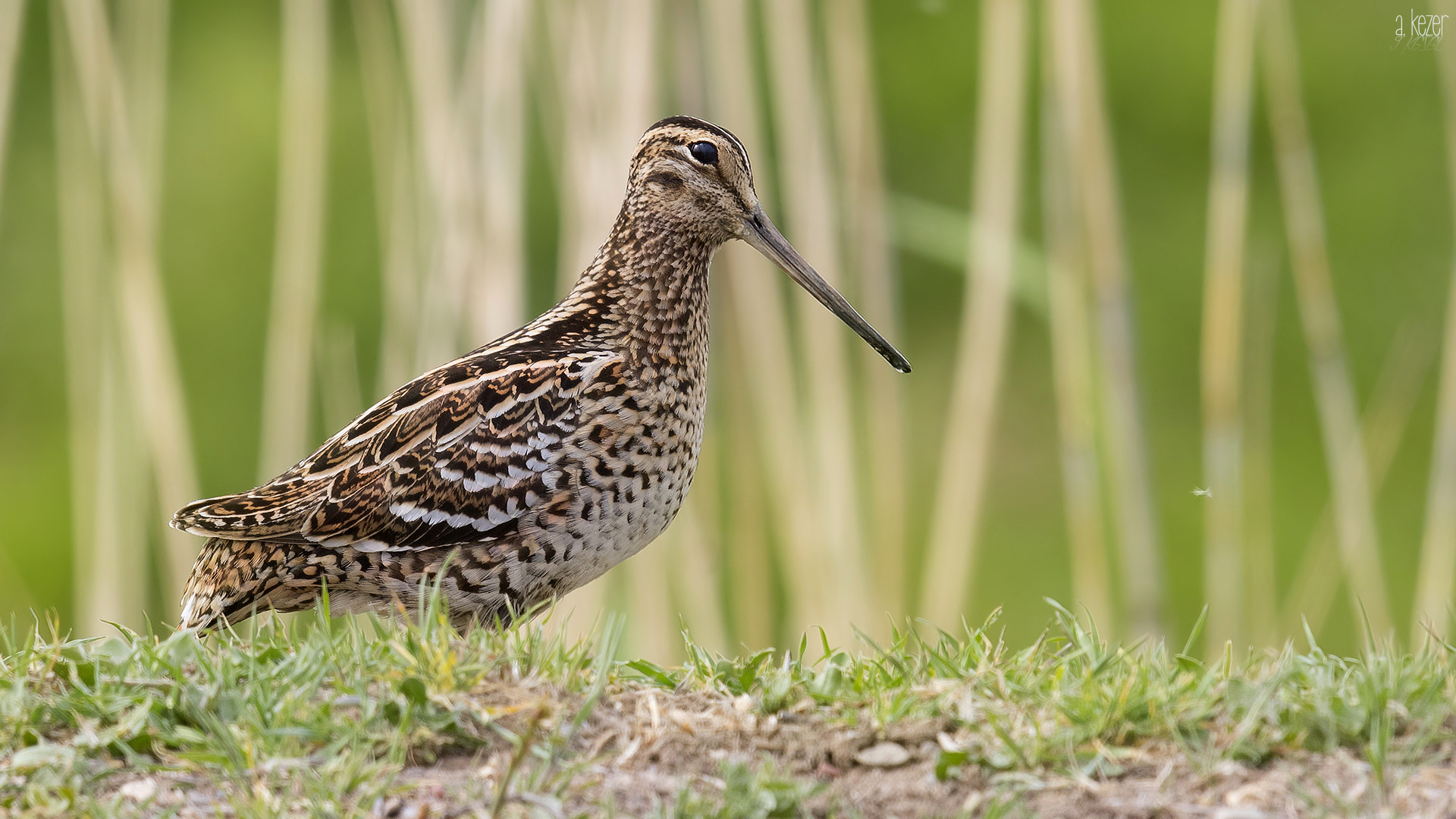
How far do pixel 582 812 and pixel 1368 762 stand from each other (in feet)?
4.87

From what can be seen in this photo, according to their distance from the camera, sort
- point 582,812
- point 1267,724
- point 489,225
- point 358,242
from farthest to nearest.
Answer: point 358,242, point 489,225, point 1267,724, point 582,812

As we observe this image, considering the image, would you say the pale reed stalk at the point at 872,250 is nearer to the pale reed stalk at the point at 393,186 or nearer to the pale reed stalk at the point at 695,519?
the pale reed stalk at the point at 695,519

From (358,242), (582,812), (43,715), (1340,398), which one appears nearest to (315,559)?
(43,715)

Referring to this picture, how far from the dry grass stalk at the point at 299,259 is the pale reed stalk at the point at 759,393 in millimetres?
1580

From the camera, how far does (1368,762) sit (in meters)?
2.79

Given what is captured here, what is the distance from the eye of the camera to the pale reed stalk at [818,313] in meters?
5.58

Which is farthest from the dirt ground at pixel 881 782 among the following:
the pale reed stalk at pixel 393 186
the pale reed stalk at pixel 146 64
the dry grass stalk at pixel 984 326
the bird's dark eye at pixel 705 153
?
the pale reed stalk at pixel 146 64

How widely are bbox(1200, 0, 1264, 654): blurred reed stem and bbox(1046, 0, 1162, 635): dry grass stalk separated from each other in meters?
0.24

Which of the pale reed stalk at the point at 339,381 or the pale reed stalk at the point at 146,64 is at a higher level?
the pale reed stalk at the point at 146,64

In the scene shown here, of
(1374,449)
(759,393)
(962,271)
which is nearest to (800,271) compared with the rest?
(759,393)

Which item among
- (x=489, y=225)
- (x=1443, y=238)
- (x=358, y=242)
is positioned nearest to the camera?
(x=489, y=225)

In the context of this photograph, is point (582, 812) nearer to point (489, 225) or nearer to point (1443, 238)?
point (489, 225)

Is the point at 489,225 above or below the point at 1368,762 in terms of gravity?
above

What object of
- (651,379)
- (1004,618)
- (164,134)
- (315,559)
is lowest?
(1004,618)
